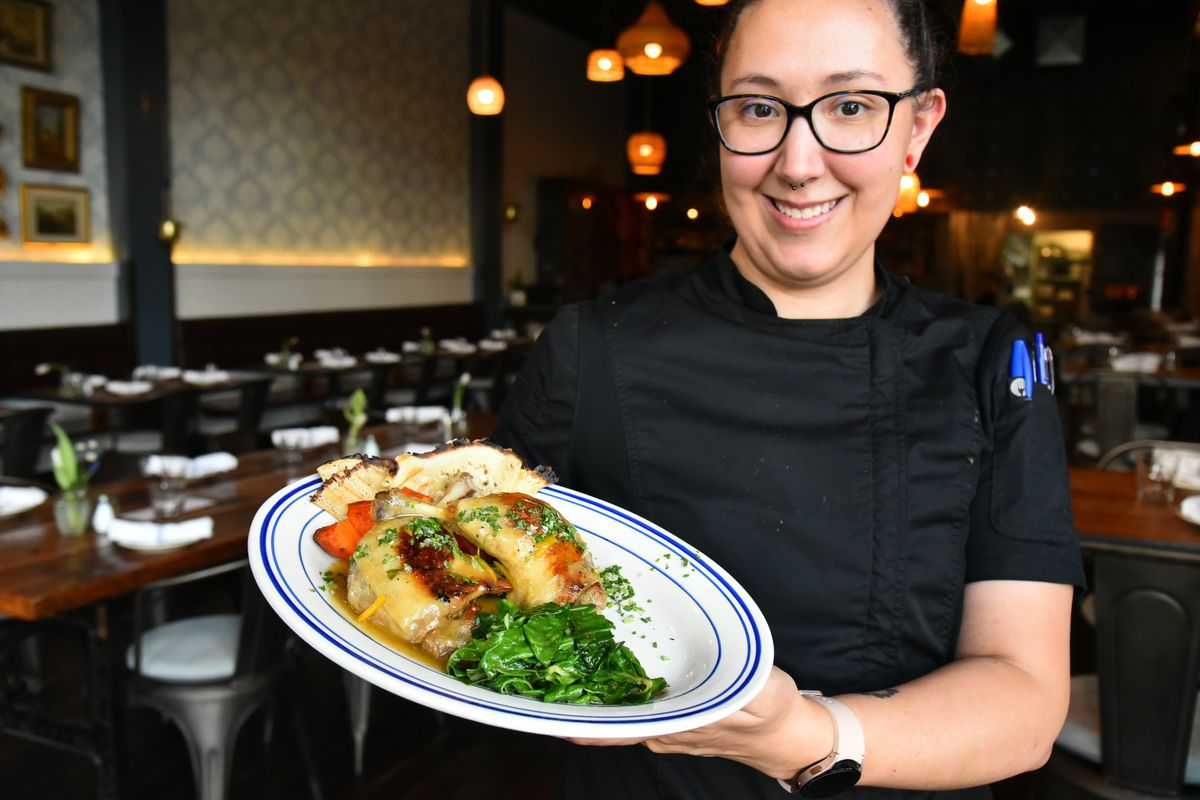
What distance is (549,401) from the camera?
111 cm

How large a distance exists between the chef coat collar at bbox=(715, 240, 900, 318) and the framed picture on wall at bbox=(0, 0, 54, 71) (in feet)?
23.1

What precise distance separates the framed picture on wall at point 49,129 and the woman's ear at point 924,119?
7178mm

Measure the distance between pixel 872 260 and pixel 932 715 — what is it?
1.76 ft

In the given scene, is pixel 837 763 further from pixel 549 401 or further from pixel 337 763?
pixel 337 763

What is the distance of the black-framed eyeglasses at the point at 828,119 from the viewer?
97 cm

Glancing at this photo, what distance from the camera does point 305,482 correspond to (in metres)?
0.96

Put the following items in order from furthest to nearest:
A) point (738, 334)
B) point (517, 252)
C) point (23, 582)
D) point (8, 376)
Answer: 1. point (517, 252)
2. point (8, 376)
3. point (23, 582)
4. point (738, 334)

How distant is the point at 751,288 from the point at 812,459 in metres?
0.22

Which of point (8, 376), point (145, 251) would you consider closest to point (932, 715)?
point (8, 376)

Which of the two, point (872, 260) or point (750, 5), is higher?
point (750, 5)

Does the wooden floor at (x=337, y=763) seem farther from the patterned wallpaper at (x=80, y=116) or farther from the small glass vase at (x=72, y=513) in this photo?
the patterned wallpaper at (x=80, y=116)

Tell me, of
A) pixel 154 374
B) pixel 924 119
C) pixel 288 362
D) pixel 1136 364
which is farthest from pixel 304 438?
pixel 1136 364

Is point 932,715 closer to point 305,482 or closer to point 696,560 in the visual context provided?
point 696,560

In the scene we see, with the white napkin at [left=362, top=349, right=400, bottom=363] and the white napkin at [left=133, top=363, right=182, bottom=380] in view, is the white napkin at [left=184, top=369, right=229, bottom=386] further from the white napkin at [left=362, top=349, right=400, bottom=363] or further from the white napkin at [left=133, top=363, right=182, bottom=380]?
the white napkin at [left=362, top=349, right=400, bottom=363]
